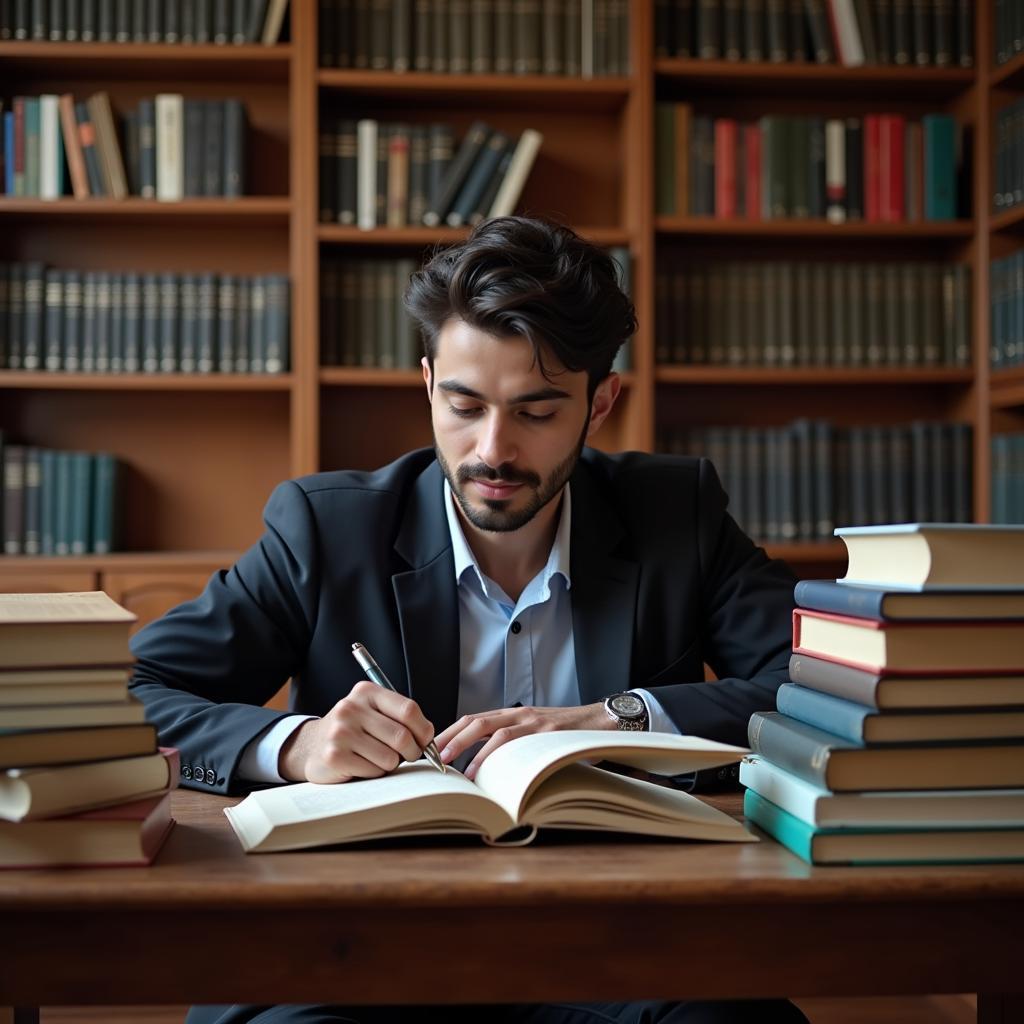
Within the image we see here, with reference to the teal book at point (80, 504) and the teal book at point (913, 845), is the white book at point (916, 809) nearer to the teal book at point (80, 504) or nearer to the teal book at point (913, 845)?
the teal book at point (913, 845)

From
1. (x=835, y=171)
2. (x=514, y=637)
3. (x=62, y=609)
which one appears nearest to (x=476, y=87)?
(x=835, y=171)

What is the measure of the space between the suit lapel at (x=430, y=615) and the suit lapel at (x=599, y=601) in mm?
172

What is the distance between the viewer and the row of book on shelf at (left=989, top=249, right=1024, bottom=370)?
3053mm

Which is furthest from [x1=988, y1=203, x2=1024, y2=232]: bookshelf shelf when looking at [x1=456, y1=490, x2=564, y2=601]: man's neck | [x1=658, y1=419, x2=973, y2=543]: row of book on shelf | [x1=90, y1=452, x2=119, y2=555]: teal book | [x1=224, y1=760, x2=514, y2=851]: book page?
[x1=224, y1=760, x2=514, y2=851]: book page

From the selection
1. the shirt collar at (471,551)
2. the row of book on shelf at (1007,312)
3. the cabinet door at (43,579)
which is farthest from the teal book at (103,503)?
the row of book on shelf at (1007,312)

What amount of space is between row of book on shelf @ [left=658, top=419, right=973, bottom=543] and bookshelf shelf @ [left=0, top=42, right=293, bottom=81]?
147 centimetres

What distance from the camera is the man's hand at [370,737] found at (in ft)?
3.46

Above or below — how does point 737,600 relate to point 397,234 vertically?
below

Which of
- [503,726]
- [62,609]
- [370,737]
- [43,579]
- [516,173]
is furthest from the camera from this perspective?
[516,173]

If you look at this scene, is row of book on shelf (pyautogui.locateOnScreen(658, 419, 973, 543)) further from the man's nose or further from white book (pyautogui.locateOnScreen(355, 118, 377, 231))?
the man's nose

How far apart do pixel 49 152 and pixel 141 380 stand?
0.64m

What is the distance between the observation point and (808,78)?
319cm

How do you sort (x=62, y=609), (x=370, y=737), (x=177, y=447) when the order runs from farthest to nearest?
1. (x=177, y=447)
2. (x=370, y=737)
3. (x=62, y=609)

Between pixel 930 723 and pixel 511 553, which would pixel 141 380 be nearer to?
pixel 511 553
